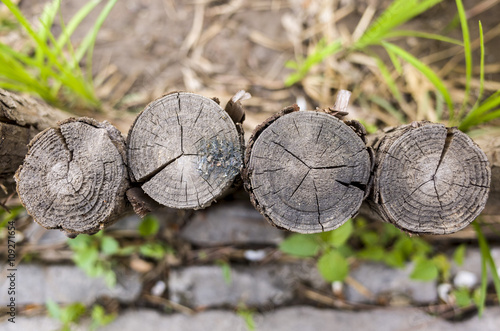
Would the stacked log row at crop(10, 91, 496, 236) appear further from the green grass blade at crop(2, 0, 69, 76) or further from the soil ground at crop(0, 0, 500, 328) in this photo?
the soil ground at crop(0, 0, 500, 328)

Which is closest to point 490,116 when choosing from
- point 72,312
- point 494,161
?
point 494,161

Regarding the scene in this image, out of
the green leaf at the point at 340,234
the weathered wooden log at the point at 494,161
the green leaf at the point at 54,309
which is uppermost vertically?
the weathered wooden log at the point at 494,161

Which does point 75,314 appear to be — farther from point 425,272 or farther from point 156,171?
point 425,272

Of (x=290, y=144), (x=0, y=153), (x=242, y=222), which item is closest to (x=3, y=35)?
(x=0, y=153)

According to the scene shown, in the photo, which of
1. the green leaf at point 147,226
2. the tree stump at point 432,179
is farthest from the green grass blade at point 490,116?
the green leaf at point 147,226

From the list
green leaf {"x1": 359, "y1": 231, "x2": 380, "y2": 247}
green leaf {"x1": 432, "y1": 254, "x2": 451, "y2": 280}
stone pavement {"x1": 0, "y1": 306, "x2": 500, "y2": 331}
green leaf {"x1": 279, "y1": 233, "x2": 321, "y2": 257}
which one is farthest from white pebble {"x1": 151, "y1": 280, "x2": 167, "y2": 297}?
green leaf {"x1": 432, "y1": 254, "x2": 451, "y2": 280}

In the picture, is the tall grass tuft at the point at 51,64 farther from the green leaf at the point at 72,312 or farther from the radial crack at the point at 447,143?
the radial crack at the point at 447,143
